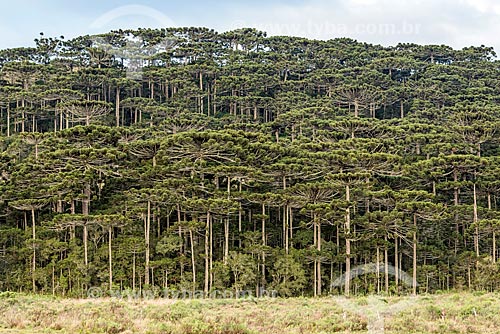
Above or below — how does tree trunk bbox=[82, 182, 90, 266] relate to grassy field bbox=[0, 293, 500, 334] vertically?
above

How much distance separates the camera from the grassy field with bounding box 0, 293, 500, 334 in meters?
14.6

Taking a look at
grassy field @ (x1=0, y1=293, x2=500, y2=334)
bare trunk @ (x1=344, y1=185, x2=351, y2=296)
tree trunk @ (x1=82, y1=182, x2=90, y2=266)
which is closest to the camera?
grassy field @ (x1=0, y1=293, x2=500, y2=334)

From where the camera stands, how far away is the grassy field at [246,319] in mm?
14625

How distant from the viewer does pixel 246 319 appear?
637 inches

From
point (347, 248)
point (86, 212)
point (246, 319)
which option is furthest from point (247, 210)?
point (246, 319)

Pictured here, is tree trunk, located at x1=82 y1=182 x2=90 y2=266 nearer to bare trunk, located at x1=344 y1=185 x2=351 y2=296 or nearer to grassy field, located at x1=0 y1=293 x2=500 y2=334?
grassy field, located at x1=0 y1=293 x2=500 y2=334

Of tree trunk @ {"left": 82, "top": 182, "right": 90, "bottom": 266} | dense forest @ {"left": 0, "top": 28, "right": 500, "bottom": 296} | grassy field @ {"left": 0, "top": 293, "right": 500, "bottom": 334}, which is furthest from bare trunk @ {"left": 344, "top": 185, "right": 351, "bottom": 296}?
tree trunk @ {"left": 82, "top": 182, "right": 90, "bottom": 266}

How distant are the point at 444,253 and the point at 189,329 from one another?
20.0 m

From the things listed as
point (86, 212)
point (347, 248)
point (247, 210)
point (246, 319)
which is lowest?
point (246, 319)

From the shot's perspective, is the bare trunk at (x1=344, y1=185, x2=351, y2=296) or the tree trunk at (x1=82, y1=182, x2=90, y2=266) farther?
the tree trunk at (x1=82, y1=182, x2=90, y2=266)

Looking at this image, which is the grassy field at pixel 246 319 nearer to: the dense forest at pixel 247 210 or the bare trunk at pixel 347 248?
the bare trunk at pixel 347 248

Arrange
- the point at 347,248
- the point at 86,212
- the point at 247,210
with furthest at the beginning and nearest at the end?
1. the point at 247,210
2. the point at 86,212
3. the point at 347,248

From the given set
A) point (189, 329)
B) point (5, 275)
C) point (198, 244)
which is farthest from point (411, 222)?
point (5, 275)

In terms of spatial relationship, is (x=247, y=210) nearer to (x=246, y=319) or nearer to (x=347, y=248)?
(x=347, y=248)
